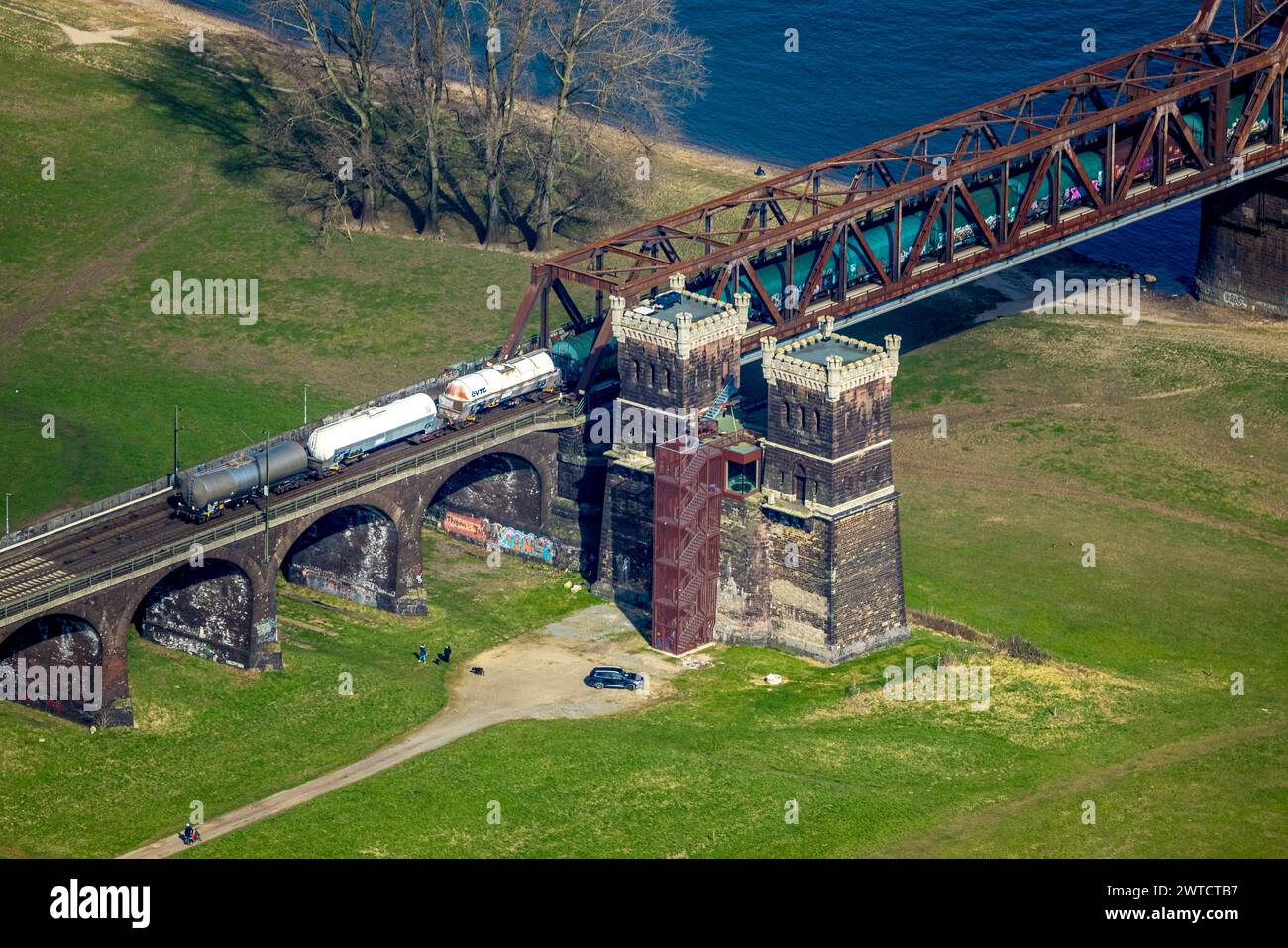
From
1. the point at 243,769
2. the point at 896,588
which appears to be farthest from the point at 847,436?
the point at 243,769

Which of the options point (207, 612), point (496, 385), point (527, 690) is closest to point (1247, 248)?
point (496, 385)

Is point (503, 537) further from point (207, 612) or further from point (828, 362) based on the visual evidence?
point (828, 362)

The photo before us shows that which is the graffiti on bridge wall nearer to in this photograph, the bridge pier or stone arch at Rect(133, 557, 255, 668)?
stone arch at Rect(133, 557, 255, 668)

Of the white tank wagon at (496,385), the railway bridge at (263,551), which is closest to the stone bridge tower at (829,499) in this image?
the railway bridge at (263,551)

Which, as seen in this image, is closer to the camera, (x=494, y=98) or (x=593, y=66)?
(x=494, y=98)

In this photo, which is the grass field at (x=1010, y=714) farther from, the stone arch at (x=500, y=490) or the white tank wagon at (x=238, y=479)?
the white tank wagon at (x=238, y=479)

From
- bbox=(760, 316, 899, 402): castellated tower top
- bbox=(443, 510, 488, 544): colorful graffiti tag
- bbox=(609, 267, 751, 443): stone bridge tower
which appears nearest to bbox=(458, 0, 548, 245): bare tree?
bbox=(443, 510, 488, 544): colorful graffiti tag
